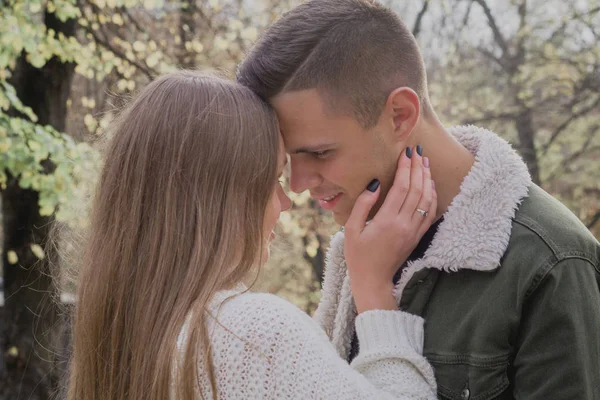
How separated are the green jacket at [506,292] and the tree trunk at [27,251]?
16.1ft

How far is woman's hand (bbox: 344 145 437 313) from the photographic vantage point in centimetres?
233

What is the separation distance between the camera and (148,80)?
25.9 feet

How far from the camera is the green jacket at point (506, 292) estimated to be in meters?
1.93

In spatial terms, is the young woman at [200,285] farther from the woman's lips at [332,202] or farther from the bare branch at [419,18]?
the bare branch at [419,18]

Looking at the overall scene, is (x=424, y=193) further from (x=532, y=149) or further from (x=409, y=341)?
(x=532, y=149)

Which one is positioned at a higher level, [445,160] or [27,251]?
[445,160]

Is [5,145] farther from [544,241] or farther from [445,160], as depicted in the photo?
Result: [544,241]

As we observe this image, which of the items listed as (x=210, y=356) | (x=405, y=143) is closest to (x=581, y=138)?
(x=405, y=143)

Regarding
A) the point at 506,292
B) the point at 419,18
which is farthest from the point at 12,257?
the point at 419,18

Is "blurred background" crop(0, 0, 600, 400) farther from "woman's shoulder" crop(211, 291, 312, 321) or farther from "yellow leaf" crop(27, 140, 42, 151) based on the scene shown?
"woman's shoulder" crop(211, 291, 312, 321)

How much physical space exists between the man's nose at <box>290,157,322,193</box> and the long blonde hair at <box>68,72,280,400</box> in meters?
0.43

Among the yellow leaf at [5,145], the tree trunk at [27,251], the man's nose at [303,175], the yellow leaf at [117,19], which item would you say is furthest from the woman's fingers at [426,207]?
the yellow leaf at [117,19]

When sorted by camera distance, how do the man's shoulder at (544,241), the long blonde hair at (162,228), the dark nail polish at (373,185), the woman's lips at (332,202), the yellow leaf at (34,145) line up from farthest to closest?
1. the yellow leaf at (34,145)
2. the woman's lips at (332,202)
3. the dark nail polish at (373,185)
4. the man's shoulder at (544,241)
5. the long blonde hair at (162,228)

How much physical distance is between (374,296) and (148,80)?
616 cm
